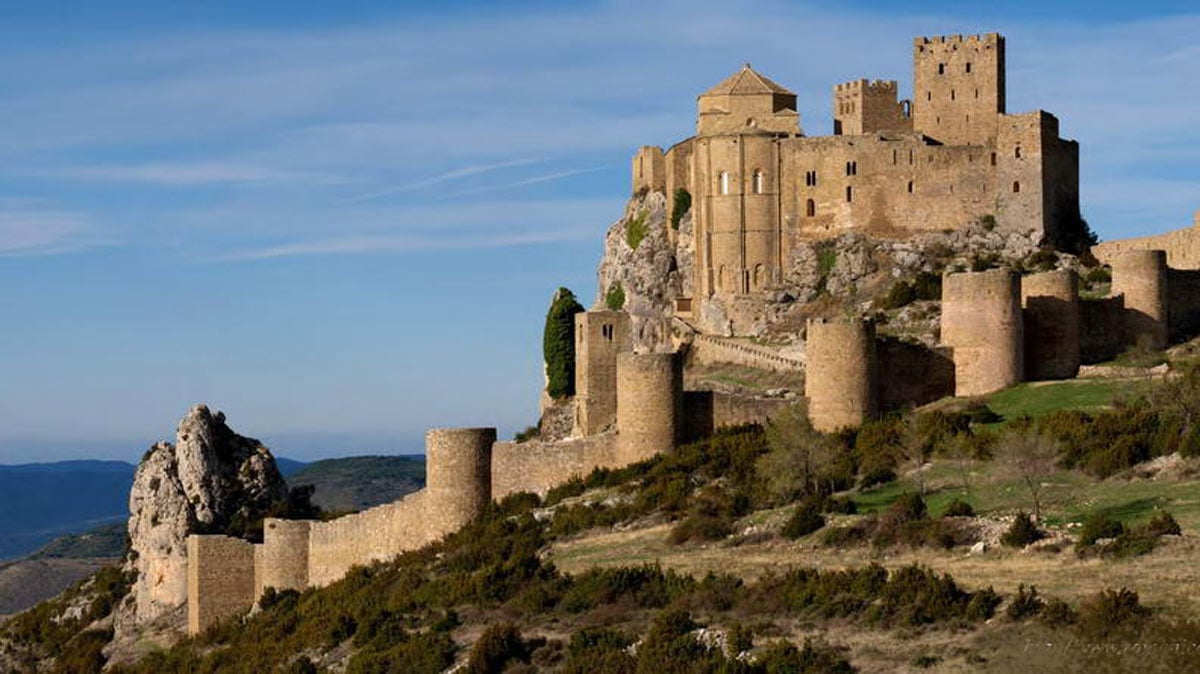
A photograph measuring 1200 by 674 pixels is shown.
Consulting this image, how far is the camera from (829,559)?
A: 35000 millimetres

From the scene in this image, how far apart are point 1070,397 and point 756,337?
1766cm

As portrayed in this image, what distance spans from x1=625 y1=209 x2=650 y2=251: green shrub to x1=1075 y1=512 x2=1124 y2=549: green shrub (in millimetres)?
36342

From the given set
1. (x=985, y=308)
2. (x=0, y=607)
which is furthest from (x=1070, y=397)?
(x=0, y=607)

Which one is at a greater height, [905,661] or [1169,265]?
[1169,265]

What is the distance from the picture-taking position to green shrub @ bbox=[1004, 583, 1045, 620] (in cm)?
2972

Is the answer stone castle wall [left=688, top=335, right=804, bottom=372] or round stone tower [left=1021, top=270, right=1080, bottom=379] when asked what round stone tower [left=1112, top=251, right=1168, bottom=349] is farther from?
stone castle wall [left=688, top=335, right=804, bottom=372]

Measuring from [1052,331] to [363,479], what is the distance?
105 meters

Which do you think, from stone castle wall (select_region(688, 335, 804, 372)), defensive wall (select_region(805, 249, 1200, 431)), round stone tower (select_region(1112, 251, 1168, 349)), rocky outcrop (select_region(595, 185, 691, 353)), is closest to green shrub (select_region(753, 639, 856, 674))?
defensive wall (select_region(805, 249, 1200, 431))

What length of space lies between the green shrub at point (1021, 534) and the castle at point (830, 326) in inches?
387

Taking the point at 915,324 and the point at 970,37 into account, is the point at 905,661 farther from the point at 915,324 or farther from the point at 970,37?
the point at 970,37

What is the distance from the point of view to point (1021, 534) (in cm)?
3309

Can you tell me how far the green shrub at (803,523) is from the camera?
3700 cm

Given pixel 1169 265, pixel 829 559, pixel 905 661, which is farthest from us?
pixel 1169 265

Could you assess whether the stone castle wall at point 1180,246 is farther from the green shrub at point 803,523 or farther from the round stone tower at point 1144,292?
the green shrub at point 803,523
